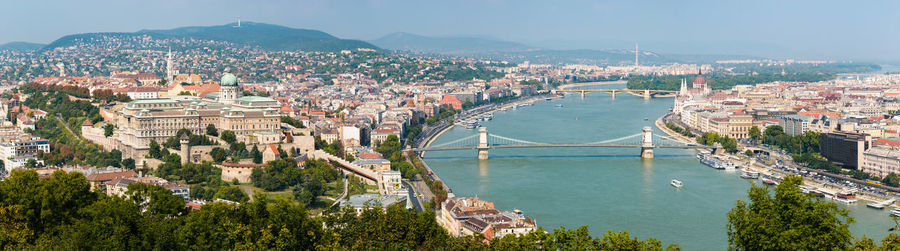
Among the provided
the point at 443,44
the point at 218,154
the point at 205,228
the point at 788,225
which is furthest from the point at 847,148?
the point at 443,44

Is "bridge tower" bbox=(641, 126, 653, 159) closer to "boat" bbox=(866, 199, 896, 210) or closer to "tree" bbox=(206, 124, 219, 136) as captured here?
"boat" bbox=(866, 199, 896, 210)

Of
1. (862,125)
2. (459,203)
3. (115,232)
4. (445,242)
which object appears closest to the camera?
(115,232)

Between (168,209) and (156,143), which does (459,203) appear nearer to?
(168,209)

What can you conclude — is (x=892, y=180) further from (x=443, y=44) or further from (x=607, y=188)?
(x=443, y=44)

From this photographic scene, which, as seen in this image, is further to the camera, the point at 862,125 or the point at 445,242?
the point at 862,125

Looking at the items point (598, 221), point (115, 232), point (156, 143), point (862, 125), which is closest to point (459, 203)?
point (598, 221)

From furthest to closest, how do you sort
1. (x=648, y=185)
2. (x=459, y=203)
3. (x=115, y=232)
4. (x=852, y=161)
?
(x=852, y=161), (x=648, y=185), (x=459, y=203), (x=115, y=232)
